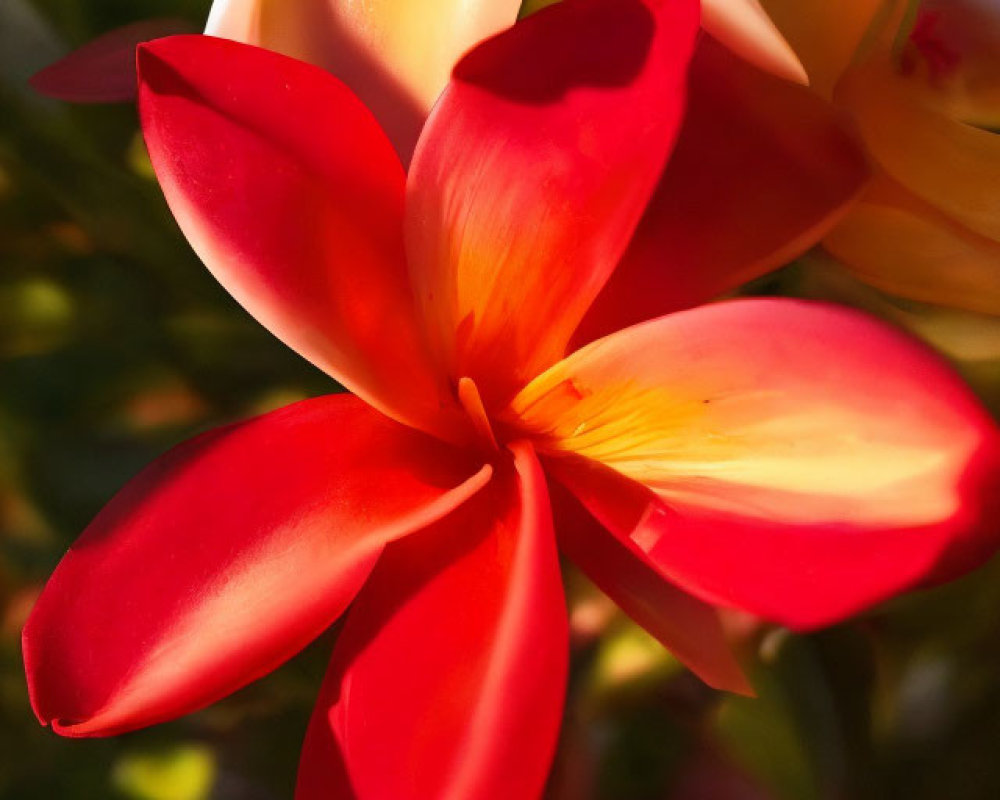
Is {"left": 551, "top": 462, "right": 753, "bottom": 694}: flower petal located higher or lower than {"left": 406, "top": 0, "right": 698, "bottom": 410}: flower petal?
lower

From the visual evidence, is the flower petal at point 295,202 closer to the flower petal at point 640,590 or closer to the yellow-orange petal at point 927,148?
the flower petal at point 640,590

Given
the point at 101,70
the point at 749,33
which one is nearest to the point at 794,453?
the point at 749,33

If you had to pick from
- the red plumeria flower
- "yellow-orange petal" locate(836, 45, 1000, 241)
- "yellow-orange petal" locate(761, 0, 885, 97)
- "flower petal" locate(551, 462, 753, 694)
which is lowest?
"flower petal" locate(551, 462, 753, 694)

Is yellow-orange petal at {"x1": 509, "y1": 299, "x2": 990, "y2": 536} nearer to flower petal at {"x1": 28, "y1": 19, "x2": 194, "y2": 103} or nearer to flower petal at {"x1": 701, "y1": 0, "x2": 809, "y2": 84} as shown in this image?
flower petal at {"x1": 701, "y1": 0, "x2": 809, "y2": 84}

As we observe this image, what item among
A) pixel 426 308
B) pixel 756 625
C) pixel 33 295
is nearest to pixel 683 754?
pixel 756 625

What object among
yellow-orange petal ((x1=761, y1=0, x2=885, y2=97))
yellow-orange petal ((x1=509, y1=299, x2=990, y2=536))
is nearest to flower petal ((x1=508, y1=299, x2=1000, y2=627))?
yellow-orange petal ((x1=509, y1=299, x2=990, y2=536))

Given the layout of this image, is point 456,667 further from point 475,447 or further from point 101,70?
point 101,70

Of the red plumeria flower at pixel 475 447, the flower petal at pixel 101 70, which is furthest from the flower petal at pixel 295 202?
the flower petal at pixel 101 70

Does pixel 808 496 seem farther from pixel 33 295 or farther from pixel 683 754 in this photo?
pixel 33 295
